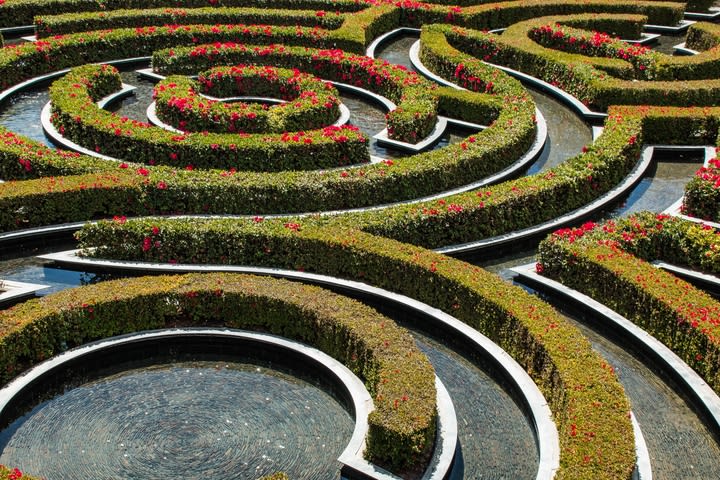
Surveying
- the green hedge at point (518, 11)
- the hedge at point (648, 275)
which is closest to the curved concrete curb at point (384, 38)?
the green hedge at point (518, 11)

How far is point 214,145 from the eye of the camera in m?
26.0

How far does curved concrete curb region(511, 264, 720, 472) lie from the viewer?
16484 millimetres

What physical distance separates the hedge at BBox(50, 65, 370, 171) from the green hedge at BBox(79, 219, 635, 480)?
4.98 metres

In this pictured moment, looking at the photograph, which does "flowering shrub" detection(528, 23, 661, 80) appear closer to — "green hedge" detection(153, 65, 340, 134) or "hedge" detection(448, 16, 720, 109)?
"hedge" detection(448, 16, 720, 109)

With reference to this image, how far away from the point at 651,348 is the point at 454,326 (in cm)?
417

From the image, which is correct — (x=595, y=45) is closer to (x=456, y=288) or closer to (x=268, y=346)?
(x=456, y=288)

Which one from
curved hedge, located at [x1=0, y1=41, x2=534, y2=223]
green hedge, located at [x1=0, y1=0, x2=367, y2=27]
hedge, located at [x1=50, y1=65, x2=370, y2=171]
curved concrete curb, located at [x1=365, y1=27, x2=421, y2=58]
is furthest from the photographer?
green hedge, located at [x1=0, y1=0, x2=367, y2=27]

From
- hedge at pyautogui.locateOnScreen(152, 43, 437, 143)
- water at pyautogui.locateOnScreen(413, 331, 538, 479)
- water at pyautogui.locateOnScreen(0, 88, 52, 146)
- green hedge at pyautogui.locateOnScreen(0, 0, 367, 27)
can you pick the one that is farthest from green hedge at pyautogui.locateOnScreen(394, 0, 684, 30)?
water at pyautogui.locateOnScreen(413, 331, 538, 479)

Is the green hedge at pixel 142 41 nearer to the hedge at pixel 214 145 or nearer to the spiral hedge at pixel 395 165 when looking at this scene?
the spiral hedge at pixel 395 165

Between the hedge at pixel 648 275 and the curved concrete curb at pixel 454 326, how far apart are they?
3.27 m

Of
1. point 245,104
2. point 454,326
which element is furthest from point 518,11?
point 454,326

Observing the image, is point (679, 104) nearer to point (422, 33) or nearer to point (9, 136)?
point (422, 33)

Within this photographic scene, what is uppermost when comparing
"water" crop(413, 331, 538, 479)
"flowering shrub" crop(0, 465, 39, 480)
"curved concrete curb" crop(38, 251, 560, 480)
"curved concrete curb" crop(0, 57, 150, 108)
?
"curved concrete curb" crop(0, 57, 150, 108)

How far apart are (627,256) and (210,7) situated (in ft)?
94.8
